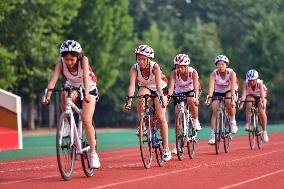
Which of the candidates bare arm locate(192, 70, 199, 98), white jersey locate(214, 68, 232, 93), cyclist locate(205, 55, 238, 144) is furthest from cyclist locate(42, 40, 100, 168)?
white jersey locate(214, 68, 232, 93)

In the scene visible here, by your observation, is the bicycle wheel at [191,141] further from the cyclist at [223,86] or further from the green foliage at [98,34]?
the green foliage at [98,34]

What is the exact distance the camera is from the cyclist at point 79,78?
1399cm

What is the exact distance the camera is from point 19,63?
54.7m

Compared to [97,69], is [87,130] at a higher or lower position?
lower

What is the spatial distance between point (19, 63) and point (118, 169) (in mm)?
38882

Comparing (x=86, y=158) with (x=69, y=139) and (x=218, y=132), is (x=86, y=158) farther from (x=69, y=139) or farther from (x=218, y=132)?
(x=218, y=132)

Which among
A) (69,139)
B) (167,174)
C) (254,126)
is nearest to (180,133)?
(167,174)

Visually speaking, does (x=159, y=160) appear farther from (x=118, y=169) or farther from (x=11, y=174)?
(x=11, y=174)

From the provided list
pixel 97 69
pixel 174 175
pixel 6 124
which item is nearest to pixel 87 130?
pixel 174 175

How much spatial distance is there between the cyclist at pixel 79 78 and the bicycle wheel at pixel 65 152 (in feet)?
1.54

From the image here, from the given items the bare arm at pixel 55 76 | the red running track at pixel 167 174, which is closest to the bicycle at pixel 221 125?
the red running track at pixel 167 174

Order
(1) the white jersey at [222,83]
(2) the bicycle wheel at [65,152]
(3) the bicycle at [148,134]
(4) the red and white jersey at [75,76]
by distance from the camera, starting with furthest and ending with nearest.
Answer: (1) the white jersey at [222,83] < (3) the bicycle at [148,134] < (4) the red and white jersey at [75,76] < (2) the bicycle wheel at [65,152]

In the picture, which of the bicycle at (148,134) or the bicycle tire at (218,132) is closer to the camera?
the bicycle at (148,134)

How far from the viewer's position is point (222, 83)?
21.3 meters
